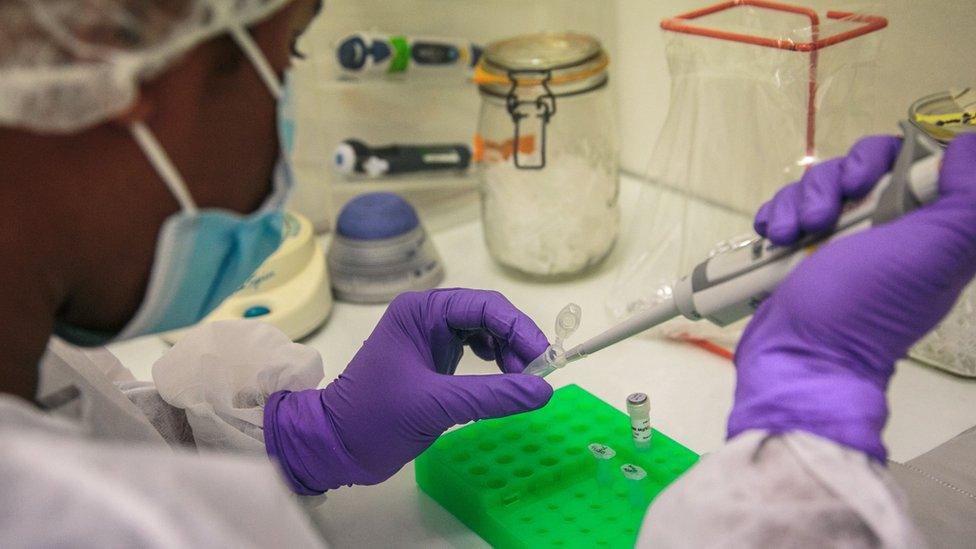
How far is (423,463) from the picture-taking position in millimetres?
993

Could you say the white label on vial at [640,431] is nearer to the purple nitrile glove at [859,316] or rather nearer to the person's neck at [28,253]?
the purple nitrile glove at [859,316]

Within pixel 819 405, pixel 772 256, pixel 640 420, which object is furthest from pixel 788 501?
pixel 640 420

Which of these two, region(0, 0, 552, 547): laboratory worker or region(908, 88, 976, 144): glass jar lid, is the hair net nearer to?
region(0, 0, 552, 547): laboratory worker

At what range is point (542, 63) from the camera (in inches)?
49.8

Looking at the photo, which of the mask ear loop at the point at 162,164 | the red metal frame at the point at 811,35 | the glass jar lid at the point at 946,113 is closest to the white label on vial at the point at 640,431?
the red metal frame at the point at 811,35

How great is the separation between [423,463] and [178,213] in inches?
16.4

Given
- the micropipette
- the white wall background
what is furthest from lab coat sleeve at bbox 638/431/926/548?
the white wall background

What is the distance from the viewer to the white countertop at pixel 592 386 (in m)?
0.96

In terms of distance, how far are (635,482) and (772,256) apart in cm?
29

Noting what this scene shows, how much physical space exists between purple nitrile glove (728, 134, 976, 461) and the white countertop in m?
0.35

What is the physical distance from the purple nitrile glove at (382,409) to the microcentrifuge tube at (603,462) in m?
0.09

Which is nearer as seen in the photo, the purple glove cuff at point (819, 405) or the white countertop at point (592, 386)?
the purple glove cuff at point (819, 405)

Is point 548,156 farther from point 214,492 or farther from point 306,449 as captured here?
point 214,492

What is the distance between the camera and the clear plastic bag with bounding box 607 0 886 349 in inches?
44.3
